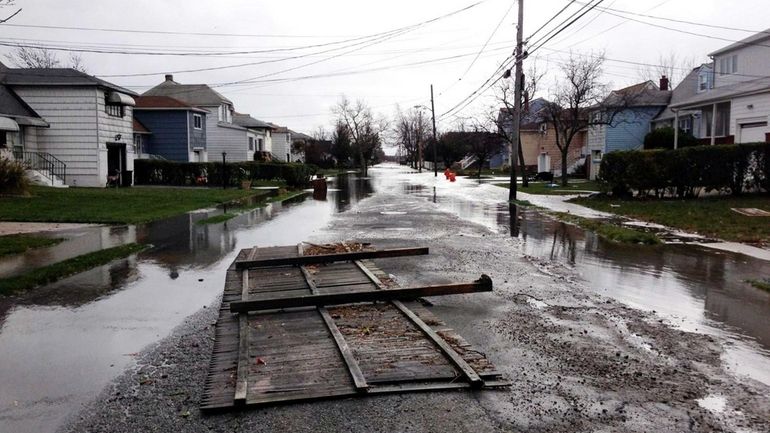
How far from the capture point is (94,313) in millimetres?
7953

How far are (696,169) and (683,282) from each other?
47.9 ft

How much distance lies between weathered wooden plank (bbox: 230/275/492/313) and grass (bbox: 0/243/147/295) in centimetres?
Answer: 396

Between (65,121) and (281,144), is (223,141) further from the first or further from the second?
(281,144)

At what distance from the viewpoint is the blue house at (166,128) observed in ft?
149

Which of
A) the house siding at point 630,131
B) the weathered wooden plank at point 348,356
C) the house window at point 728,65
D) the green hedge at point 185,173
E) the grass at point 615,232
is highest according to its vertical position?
the house window at point 728,65

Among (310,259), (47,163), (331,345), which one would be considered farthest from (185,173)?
(331,345)

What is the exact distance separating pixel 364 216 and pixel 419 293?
13.5 meters

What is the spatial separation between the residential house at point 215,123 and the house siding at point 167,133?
8813 millimetres

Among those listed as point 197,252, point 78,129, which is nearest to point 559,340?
point 197,252

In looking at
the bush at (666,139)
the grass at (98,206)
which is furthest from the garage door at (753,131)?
the grass at (98,206)

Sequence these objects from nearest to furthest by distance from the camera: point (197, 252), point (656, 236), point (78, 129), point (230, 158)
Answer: point (197, 252) → point (656, 236) → point (78, 129) → point (230, 158)

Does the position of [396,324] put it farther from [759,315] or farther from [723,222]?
[723,222]

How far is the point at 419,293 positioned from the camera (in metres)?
8.19

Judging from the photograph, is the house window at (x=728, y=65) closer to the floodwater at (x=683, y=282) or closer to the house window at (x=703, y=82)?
the house window at (x=703, y=82)
